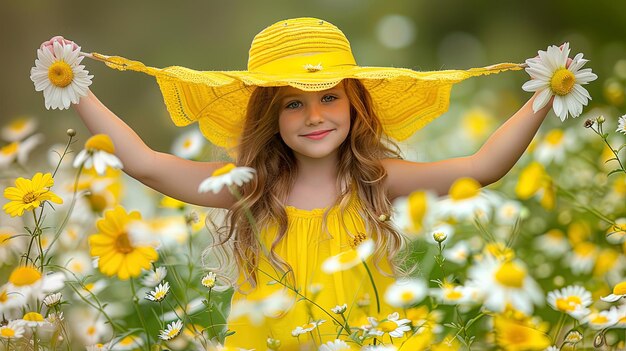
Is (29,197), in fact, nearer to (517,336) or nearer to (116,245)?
(116,245)

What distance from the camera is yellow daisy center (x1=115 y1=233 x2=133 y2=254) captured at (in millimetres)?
1054

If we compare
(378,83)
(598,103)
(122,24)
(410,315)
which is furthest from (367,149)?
(122,24)

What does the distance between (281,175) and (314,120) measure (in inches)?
5.1

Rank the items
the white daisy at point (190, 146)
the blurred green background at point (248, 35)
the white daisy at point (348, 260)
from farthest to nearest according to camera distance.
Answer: the blurred green background at point (248, 35)
the white daisy at point (190, 146)
the white daisy at point (348, 260)

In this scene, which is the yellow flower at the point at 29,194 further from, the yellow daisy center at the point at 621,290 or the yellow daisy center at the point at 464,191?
the yellow daisy center at the point at 621,290

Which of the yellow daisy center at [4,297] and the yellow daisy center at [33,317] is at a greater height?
the yellow daisy center at [4,297]

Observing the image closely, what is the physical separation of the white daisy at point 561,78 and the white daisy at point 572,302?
0.22m

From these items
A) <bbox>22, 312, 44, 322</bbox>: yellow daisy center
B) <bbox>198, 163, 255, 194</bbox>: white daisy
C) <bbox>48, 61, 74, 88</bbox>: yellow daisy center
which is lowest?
<bbox>22, 312, 44, 322</bbox>: yellow daisy center

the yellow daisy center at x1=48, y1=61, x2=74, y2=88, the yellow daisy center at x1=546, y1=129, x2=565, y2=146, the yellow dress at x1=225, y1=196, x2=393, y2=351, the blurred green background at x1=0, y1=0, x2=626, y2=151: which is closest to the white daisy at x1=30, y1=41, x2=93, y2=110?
the yellow daisy center at x1=48, y1=61, x2=74, y2=88

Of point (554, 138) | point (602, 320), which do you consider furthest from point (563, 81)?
point (554, 138)

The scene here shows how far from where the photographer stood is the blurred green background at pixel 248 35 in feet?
A: 10.0

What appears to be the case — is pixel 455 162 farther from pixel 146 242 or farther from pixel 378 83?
pixel 146 242

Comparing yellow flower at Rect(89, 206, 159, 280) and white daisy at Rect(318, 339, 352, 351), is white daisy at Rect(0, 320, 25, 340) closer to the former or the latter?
yellow flower at Rect(89, 206, 159, 280)

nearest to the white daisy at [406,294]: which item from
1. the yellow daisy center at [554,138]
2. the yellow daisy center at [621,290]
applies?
the yellow daisy center at [621,290]
